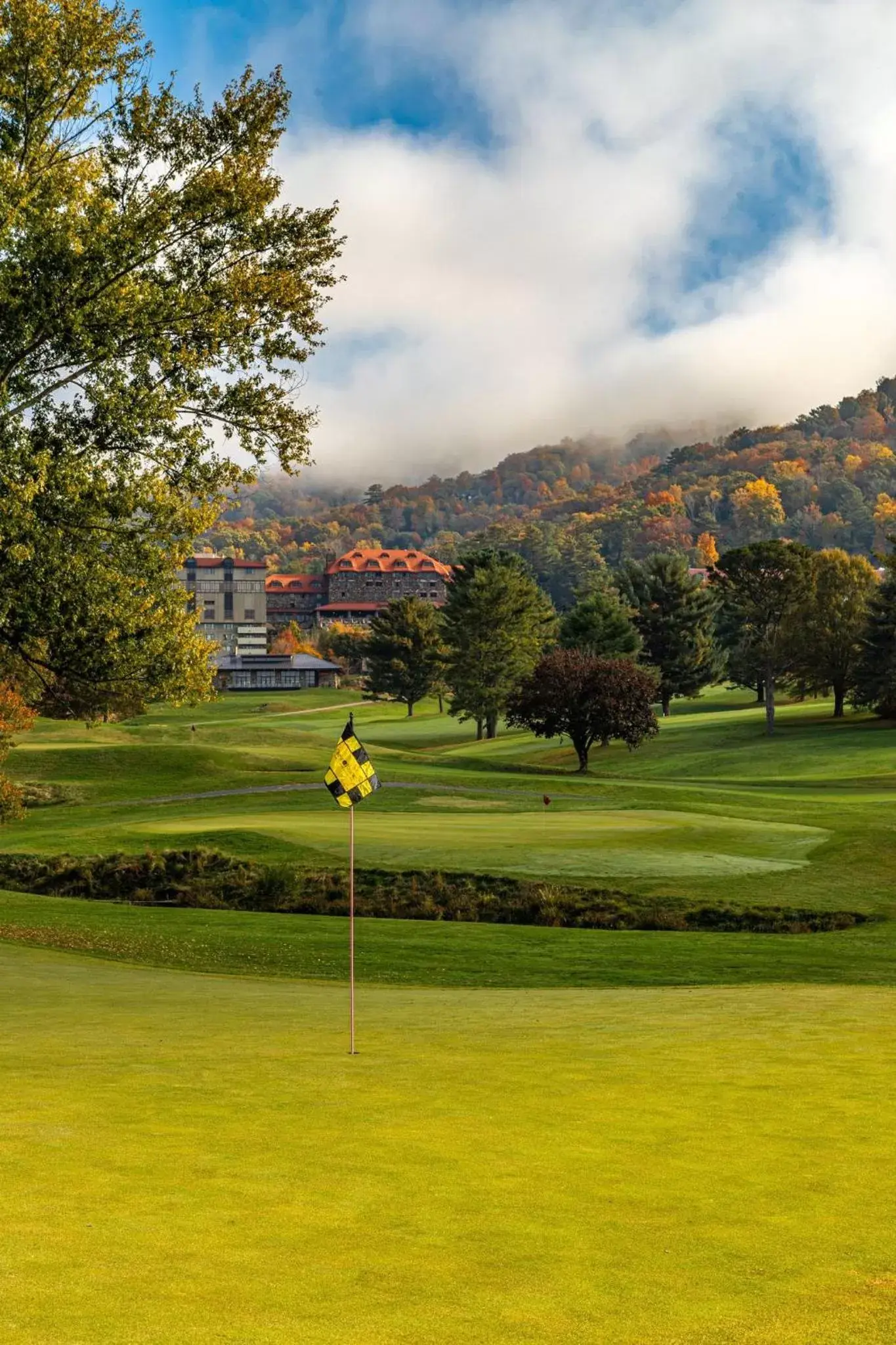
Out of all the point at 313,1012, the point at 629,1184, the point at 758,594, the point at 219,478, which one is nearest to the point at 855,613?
the point at 758,594

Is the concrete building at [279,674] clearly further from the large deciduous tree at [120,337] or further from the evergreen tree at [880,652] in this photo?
the large deciduous tree at [120,337]

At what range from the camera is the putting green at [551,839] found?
3259 centimetres

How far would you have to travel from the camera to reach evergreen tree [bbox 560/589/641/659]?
313ft

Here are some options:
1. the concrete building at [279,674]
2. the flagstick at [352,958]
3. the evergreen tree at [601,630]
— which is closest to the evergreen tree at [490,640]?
the evergreen tree at [601,630]

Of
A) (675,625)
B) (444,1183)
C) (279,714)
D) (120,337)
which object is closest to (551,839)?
(120,337)

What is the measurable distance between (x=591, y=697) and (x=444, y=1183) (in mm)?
60292

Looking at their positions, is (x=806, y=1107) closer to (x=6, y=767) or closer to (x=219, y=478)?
(x=219, y=478)

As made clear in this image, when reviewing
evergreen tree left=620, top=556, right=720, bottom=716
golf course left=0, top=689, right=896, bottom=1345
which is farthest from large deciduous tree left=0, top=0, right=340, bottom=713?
evergreen tree left=620, top=556, right=720, bottom=716

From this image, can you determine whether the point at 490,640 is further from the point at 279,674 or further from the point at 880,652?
the point at 279,674

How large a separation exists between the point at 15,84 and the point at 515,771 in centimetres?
5146

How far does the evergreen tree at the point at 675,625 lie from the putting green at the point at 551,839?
224 ft

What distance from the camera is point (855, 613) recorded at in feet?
279

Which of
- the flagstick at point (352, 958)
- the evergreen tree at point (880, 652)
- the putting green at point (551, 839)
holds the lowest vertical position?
the putting green at point (551, 839)

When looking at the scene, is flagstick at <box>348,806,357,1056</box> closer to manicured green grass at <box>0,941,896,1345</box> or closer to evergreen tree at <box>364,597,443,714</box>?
manicured green grass at <box>0,941,896,1345</box>
